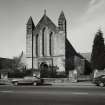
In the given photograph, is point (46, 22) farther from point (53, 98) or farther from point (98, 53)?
point (53, 98)

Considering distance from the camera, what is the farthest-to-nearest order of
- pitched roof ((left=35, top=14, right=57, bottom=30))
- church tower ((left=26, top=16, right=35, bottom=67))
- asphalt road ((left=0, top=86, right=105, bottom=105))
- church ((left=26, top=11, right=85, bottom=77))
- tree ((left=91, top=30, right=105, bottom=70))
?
church tower ((left=26, top=16, right=35, bottom=67))
pitched roof ((left=35, top=14, right=57, bottom=30))
church ((left=26, top=11, right=85, bottom=77))
tree ((left=91, top=30, right=105, bottom=70))
asphalt road ((left=0, top=86, right=105, bottom=105))

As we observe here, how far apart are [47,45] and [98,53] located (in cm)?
1264

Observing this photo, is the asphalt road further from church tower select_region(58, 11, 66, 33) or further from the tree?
church tower select_region(58, 11, 66, 33)

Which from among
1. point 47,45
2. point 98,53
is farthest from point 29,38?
point 98,53

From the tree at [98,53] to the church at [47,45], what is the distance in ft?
21.1

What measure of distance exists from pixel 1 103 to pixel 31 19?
45.0 m

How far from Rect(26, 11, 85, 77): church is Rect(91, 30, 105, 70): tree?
6.44m

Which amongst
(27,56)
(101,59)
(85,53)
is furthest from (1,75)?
(85,53)

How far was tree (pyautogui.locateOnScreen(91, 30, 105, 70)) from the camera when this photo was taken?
4893 cm

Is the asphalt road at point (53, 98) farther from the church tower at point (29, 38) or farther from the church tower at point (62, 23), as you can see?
the church tower at point (29, 38)

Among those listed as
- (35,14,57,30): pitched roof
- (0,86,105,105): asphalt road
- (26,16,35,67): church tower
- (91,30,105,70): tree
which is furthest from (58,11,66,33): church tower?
(0,86,105,105): asphalt road

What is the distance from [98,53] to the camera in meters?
52.3

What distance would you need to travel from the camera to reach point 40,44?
5272 centimetres

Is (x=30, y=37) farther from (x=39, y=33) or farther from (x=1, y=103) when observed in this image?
(x=1, y=103)
